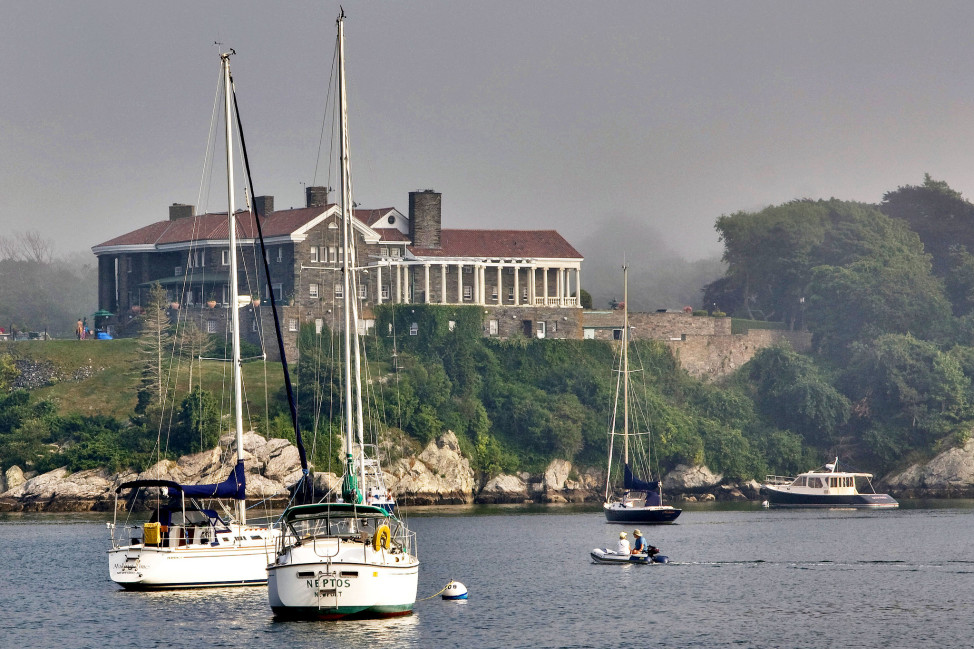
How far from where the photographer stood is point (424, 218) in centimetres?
12550

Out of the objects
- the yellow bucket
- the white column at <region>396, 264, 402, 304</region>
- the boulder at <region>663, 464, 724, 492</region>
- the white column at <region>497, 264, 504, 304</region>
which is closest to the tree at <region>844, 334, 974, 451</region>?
the boulder at <region>663, 464, 724, 492</region>

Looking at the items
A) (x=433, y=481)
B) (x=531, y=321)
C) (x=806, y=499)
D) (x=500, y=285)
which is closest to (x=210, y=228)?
(x=500, y=285)

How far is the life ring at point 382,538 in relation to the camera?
1834 inches

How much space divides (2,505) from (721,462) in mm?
52502

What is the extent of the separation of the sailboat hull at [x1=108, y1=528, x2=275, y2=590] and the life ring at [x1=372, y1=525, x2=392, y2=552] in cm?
829

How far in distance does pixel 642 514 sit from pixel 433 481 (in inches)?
815

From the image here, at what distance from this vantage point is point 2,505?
331ft

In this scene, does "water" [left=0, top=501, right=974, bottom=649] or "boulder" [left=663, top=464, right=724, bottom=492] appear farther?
"boulder" [left=663, top=464, right=724, bottom=492]

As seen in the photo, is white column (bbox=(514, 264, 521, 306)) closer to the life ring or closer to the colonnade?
the colonnade

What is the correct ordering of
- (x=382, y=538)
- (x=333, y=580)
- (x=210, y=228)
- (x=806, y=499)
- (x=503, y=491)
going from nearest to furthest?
1. (x=333, y=580)
2. (x=382, y=538)
3. (x=503, y=491)
4. (x=806, y=499)
5. (x=210, y=228)

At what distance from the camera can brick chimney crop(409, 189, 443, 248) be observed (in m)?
125

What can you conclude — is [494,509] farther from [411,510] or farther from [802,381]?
[802,381]

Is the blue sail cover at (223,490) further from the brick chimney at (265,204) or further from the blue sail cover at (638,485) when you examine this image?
the brick chimney at (265,204)

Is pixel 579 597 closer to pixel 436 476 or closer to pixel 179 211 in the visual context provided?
pixel 436 476
